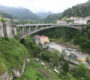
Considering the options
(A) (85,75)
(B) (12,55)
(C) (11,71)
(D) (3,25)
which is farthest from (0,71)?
(A) (85,75)

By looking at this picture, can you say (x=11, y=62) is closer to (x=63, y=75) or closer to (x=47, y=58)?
(x=63, y=75)

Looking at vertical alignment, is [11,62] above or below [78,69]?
above

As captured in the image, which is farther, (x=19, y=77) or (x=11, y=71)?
(x=19, y=77)

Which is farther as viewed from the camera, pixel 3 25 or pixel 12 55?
pixel 3 25

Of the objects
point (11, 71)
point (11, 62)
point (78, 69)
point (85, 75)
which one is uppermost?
point (11, 62)

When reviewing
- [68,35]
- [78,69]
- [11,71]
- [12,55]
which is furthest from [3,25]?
[68,35]

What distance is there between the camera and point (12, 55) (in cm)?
1136

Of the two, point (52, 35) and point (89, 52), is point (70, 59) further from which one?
point (52, 35)

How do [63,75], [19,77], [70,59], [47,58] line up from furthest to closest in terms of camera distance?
[70,59] → [47,58] → [63,75] → [19,77]

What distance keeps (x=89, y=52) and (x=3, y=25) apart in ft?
90.5

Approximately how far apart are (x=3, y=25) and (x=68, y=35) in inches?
1367

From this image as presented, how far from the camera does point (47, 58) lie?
76.6ft

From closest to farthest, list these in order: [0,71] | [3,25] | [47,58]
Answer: [0,71], [3,25], [47,58]

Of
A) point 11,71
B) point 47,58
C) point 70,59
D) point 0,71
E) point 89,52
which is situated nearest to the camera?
point 0,71
